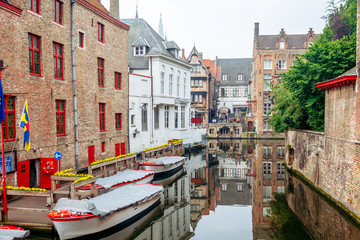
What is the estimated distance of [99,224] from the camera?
10.4 metres

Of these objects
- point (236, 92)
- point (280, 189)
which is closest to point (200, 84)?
point (236, 92)

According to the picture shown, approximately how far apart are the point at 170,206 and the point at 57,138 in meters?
6.65

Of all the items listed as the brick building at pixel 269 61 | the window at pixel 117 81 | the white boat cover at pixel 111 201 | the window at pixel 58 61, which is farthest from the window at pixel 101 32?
the brick building at pixel 269 61

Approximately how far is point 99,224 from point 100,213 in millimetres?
521

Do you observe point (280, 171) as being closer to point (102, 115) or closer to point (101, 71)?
point (102, 115)

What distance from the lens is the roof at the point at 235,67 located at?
2574 inches

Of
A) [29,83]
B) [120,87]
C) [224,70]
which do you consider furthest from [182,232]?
[224,70]

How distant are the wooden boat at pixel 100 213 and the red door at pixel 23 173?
12.1 ft

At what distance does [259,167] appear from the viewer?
26.5 metres

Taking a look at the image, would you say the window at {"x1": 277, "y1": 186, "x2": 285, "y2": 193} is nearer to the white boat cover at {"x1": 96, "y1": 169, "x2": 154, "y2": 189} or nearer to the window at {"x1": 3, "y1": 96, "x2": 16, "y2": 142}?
the white boat cover at {"x1": 96, "y1": 169, "x2": 154, "y2": 189}

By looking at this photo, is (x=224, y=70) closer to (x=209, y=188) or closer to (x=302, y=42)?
(x=302, y=42)

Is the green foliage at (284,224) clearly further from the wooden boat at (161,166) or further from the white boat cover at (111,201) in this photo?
the wooden boat at (161,166)

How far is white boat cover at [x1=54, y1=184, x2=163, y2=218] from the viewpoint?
9.81 metres

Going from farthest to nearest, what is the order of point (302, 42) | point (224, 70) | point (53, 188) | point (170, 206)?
point (224, 70), point (302, 42), point (170, 206), point (53, 188)
